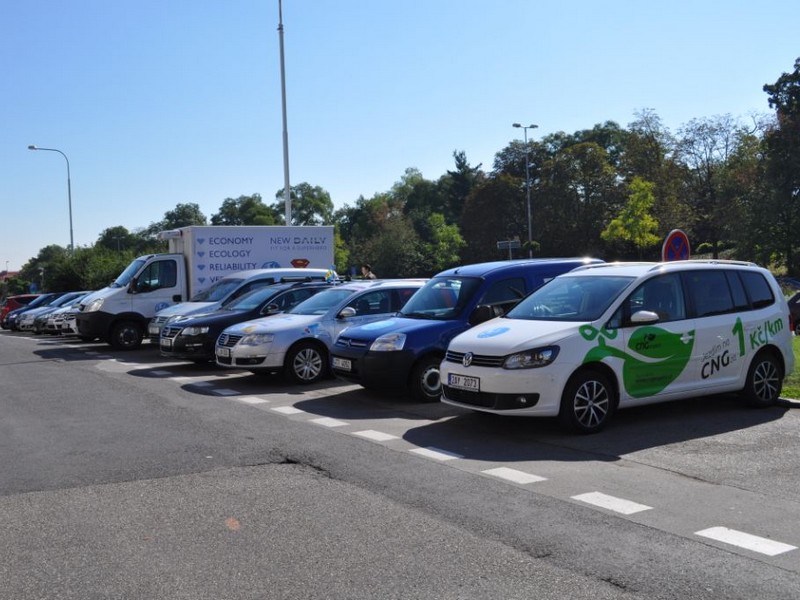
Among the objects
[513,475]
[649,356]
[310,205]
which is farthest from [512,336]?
[310,205]

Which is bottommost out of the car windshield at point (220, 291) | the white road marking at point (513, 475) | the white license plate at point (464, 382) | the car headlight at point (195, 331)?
the white road marking at point (513, 475)

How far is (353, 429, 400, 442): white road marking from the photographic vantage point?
27.0ft

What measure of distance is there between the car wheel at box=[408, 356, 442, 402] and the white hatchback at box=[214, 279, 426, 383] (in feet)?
8.26

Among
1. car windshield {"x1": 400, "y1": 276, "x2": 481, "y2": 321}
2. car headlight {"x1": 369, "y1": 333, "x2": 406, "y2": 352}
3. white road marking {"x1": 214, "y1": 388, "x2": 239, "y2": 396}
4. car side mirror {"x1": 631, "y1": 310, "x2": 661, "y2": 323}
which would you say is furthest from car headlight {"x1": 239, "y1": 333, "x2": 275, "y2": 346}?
car side mirror {"x1": 631, "y1": 310, "x2": 661, "y2": 323}

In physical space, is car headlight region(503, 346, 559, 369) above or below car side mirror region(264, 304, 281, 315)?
below

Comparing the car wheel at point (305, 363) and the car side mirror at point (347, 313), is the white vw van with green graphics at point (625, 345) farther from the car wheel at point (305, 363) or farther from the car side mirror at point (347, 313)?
the car wheel at point (305, 363)

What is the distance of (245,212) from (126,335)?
339 ft

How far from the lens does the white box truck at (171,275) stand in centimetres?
2036

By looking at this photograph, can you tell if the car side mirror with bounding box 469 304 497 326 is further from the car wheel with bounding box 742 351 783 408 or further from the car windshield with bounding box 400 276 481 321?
the car wheel with bounding box 742 351 783 408

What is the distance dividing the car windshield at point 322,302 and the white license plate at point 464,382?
513 cm

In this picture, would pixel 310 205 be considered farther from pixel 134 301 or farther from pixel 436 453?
pixel 436 453

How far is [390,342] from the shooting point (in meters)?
10.5

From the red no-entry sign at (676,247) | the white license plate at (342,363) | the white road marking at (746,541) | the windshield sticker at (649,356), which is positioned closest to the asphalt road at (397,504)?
the white road marking at (746,541)

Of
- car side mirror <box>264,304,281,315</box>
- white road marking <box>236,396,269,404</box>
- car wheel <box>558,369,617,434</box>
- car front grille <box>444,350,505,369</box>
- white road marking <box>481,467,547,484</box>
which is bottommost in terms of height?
white road marking <box>481,467,547,484</box>
